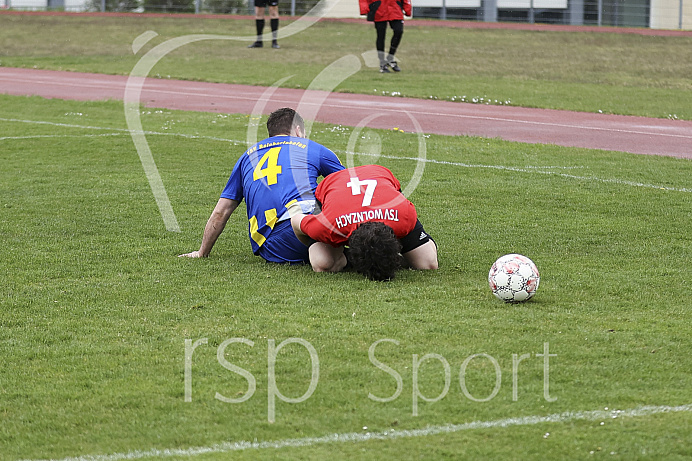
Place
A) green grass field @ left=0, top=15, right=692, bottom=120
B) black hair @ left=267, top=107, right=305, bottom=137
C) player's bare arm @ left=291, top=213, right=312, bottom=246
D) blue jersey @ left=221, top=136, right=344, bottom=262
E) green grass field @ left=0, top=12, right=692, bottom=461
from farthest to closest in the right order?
green grass field @ left=0, top=15, right=692, bottom=120 → black hair @ left=267, top=107, right=305, bottom=137 → blue jersey @ left=221, top=136, right=344, bottom=262 → player's bare arm @ left=291, top=213, right=312, bottom=246 → green grass field @ left=0, top=12, right=692, bottom=461

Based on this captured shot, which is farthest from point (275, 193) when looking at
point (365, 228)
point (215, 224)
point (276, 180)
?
point (365, 228)

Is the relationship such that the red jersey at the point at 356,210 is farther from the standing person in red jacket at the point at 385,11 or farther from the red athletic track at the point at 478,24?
the red athletic track at the point at 478,24

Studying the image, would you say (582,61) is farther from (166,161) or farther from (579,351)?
(579,351)

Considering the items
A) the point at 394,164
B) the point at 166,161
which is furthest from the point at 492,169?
the point at 166,161

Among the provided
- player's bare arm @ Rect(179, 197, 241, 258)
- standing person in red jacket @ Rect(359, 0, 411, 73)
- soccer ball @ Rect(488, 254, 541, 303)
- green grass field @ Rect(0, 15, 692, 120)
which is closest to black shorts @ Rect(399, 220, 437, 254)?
soccer ball @ Rect(488, 254, 541, 303)

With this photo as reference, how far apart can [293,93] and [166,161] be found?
7.57 m

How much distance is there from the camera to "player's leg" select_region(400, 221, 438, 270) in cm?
721

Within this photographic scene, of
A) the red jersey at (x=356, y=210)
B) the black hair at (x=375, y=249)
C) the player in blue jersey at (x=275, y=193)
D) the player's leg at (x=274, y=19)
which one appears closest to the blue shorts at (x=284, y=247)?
the player in blue jersey at (x=275, y=193)

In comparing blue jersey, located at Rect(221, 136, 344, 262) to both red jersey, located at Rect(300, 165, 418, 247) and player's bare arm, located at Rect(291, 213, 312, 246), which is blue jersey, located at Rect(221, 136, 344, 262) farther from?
red jersey, located at Rect(300, 165, 418, 247)

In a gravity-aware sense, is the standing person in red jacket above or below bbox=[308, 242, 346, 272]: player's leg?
above

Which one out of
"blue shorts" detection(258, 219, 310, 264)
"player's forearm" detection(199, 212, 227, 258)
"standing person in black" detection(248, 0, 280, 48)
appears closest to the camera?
"blue shorts" detection(258, 219, 310, 264)

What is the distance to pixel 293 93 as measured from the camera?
20.0 m

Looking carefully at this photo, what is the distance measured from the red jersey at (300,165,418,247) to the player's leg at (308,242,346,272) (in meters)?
0.13

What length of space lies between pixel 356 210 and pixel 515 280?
1.38 meters
